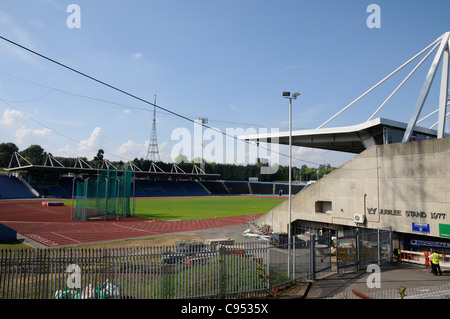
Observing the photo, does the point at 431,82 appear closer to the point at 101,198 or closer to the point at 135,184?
the point at 101,198

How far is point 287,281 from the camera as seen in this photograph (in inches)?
454

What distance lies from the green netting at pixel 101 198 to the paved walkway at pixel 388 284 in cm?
2824

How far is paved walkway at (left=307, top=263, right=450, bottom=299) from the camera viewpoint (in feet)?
33.8

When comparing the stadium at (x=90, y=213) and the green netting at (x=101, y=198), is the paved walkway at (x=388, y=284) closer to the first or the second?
the stadium at (x=90, y=213)

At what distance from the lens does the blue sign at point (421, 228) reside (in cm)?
1452

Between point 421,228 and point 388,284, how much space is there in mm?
5059

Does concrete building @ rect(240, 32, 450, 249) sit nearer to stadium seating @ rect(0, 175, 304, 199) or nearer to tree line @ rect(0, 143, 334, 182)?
stadium seating @ rect(0, 175, 304, 199)

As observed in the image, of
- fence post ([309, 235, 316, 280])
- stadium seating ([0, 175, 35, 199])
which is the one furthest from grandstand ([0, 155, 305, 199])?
fence post ([309, 235, 316, 280])

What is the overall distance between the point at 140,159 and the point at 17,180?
1668 inches

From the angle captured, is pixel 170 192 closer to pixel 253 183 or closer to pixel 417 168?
pixel 253 183

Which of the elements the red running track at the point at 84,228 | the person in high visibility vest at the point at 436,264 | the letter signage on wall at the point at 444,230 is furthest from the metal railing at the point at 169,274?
the red running track at the point at 84,228

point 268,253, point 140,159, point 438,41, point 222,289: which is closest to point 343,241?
point 268,253

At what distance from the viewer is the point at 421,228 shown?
48.4 ft

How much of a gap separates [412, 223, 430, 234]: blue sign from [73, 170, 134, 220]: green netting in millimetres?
30193
